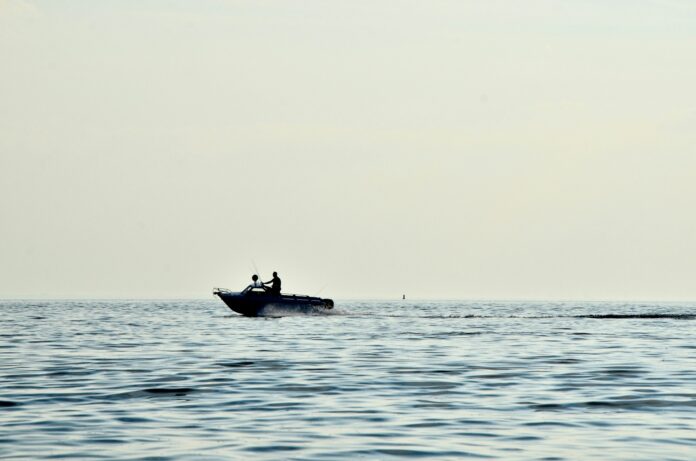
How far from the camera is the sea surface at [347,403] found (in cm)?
1784

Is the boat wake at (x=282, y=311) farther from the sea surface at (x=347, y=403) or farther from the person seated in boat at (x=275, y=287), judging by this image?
the sea surface at (x=347, y=403)

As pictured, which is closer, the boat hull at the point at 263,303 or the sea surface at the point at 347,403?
the sea surface at the point at 347,403

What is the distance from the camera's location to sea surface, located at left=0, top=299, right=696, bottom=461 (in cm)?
1784

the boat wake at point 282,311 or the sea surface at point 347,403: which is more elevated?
the boat wake at point 282,311

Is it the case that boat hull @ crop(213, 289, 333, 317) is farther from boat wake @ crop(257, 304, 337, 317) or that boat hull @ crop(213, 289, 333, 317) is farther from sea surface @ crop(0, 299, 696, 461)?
sea surface @ crop(0, 299, 696, 461)

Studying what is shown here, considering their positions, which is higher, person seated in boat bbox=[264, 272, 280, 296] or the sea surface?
person seated in boat bbox=[264, 272, 280, 296]

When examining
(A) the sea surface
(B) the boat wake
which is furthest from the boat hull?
(A) the sea surface

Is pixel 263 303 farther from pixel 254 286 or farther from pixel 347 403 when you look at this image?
pixel 347 403

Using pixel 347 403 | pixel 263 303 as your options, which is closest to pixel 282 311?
pixel 263 303

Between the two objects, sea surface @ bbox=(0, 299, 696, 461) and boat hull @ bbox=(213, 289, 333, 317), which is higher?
boat hull @ bbox=(213, 289, 333, 317)

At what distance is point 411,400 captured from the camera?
24.3 metres

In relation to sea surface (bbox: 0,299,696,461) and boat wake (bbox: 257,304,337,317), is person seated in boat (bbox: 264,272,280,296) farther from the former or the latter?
sea surface (bbox: 0,299,696,461)

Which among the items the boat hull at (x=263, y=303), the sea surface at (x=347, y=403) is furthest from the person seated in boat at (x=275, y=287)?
the sea surface at (x=347, y=403)

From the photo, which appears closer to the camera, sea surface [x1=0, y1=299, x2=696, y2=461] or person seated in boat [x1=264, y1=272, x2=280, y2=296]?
sea surface [x1=0, y1=299, x2=696, y2=461]
